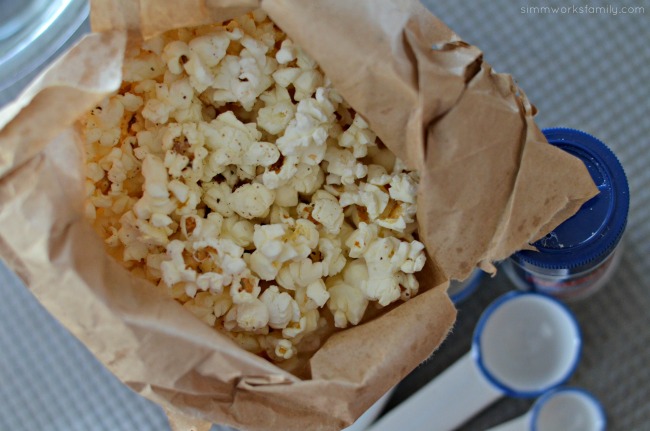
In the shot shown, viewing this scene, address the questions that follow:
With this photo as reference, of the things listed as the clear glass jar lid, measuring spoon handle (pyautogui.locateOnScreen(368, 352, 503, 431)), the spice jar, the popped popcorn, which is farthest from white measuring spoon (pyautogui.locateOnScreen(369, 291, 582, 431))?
the clear glass jar lid

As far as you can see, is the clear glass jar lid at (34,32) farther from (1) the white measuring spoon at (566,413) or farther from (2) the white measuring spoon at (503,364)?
(1) the white measuring spoon at (566,413)

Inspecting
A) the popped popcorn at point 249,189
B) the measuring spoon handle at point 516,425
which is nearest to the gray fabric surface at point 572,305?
the measuring spoon handle at point 516,425

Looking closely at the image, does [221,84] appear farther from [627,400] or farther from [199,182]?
[627,400]

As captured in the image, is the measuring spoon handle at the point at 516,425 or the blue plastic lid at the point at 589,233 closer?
the blue plastic lid at the point at 589,233

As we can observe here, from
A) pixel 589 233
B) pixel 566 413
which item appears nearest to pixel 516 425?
pixel 566 413

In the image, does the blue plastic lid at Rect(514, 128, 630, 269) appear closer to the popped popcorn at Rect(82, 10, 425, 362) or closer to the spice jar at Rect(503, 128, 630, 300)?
the spice jar at Rect(503, 128, 630, 300)

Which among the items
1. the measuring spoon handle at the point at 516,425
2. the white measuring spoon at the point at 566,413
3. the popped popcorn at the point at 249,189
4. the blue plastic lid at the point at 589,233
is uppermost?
the popped popcorn at the point at 249,189

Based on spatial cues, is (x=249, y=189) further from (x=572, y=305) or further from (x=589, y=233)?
(x=572, y=305)
